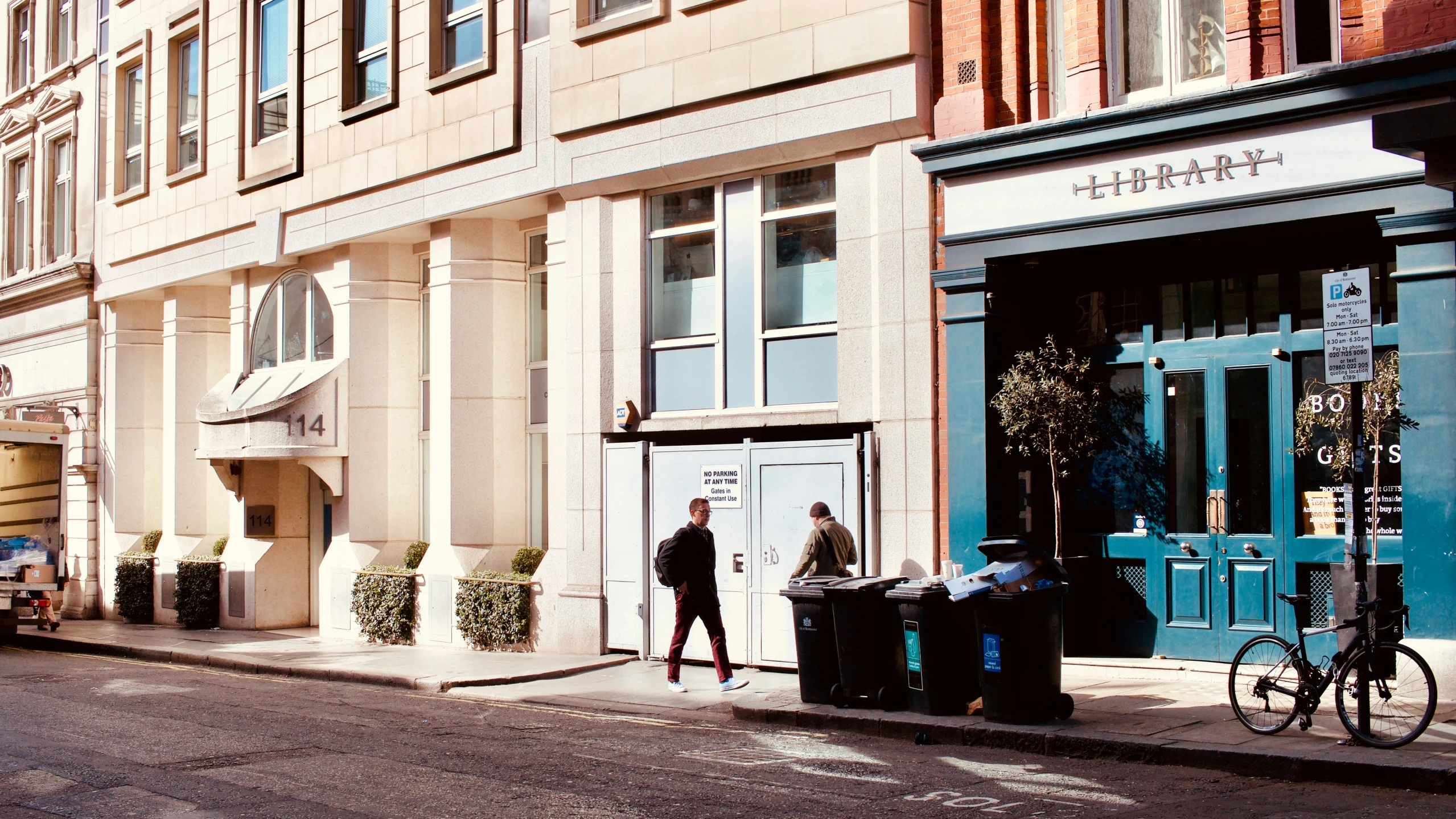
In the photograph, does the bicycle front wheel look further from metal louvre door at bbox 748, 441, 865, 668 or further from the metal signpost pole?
metal louvre door at bbox 748, 441, 865, 668

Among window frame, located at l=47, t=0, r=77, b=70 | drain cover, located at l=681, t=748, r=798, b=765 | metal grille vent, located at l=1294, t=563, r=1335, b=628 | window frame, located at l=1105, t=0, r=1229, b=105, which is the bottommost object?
drain cover, located at l=681, t=748, r=798, b=765

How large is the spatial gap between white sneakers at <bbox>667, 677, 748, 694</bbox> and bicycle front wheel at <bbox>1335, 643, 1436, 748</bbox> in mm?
5675

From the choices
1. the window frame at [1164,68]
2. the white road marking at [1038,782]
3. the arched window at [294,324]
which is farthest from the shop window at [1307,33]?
the arched window at [294,324]

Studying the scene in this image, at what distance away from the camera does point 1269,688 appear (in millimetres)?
9430

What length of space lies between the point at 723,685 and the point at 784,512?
7.29ft

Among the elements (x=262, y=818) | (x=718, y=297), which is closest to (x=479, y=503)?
(x=718, y=297)

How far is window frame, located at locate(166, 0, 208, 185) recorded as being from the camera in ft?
77.7

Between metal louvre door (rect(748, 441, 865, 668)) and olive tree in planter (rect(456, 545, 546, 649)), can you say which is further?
olive tree in planter (rect(456, 545, 546, 649))

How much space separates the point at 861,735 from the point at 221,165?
55.5 ft

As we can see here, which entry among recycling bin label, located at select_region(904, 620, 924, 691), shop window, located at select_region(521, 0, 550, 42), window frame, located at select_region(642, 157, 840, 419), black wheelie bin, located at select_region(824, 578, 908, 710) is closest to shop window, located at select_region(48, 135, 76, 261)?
shop window, located at select_region(521, 0, 550, 42)

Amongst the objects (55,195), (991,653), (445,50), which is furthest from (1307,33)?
(55,195)

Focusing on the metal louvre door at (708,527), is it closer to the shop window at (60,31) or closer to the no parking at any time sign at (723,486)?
the no parking at any time sign at (723,486)

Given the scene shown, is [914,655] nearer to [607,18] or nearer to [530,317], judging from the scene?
[607,18]

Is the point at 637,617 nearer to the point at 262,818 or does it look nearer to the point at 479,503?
the point at 479,503
